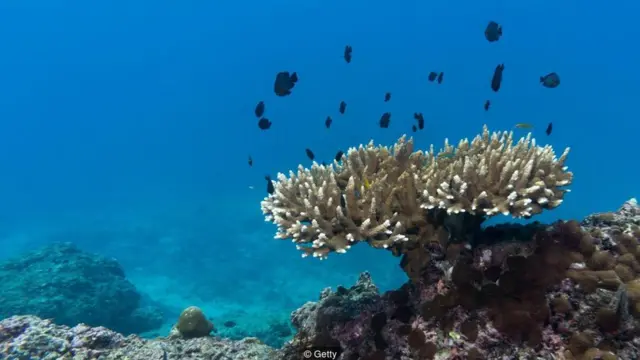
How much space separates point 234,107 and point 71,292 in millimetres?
129531

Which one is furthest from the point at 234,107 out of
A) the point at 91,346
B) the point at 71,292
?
the point at 91,346

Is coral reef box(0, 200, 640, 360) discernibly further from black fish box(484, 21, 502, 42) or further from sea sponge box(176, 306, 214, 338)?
black fish box(484, 21, 502, 42)

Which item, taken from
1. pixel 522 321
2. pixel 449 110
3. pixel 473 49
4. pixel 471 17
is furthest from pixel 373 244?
pixel 471 17

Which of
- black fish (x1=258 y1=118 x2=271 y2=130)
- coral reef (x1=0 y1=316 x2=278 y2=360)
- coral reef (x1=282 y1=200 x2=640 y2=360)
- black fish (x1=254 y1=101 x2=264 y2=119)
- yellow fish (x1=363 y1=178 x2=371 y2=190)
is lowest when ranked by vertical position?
coral reef (x1=282 y1=200 x2=640 y2=360)

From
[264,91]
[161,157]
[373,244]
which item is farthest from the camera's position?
[264,91]

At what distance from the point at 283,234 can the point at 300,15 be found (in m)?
155

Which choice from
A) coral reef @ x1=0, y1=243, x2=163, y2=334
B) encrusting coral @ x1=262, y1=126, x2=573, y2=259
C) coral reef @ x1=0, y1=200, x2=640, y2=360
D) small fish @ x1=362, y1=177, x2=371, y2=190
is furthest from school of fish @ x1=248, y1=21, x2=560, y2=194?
coral reef @ x1=0, y1=243, x2=163, y2=334

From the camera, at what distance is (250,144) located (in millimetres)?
107500

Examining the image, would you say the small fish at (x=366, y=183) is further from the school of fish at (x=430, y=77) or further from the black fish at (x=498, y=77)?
the black fish at (x=498, y=77)

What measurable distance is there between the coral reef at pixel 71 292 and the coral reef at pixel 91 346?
36.2 feet

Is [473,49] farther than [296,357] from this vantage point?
Yes

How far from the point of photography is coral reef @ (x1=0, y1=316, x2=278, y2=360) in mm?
5332

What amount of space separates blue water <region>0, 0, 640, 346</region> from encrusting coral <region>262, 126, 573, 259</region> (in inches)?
609

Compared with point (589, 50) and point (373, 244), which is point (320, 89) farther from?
point (373, 244)
